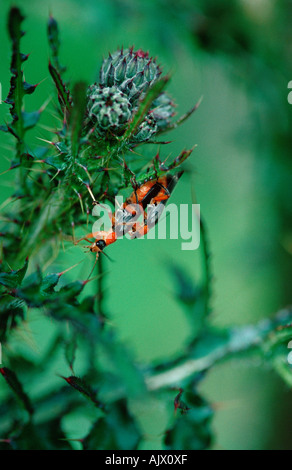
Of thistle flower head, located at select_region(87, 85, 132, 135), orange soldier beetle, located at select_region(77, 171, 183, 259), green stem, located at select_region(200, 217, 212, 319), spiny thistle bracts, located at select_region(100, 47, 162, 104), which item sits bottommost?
green stem, located at select_region(200, 217, 212, 319)

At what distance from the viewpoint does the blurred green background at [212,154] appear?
1.89 meters

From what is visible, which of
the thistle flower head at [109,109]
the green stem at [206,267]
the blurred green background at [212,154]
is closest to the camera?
the thistle flower head at [109,109]

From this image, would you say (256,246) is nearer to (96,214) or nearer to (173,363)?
(173,363)

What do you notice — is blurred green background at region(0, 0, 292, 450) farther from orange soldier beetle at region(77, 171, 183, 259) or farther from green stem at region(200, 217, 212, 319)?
orange soldier beetle at region(77, 171, 183, 259)

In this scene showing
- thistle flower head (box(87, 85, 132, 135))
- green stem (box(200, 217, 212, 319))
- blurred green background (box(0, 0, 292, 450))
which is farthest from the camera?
blurred green background (box(0, 0, 292, 450))

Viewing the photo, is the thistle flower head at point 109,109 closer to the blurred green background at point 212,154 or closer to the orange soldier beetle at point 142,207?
the orange soldier beetle at point 142,207

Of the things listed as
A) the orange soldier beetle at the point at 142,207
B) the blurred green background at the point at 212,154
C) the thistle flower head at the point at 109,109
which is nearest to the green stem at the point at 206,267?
the orange soldier beetle at the point at 142,207

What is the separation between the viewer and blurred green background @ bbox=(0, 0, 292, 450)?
6.20ft

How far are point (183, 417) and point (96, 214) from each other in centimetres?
52

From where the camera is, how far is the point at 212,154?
2.40 metres

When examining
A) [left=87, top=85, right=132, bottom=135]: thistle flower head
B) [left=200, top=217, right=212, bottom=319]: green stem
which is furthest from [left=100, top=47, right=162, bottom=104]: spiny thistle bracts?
[left=200, top=217, right=212, bottom=319]: green stem

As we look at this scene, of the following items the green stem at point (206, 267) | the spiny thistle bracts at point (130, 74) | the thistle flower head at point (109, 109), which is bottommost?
the green stem at point (206, 267)
